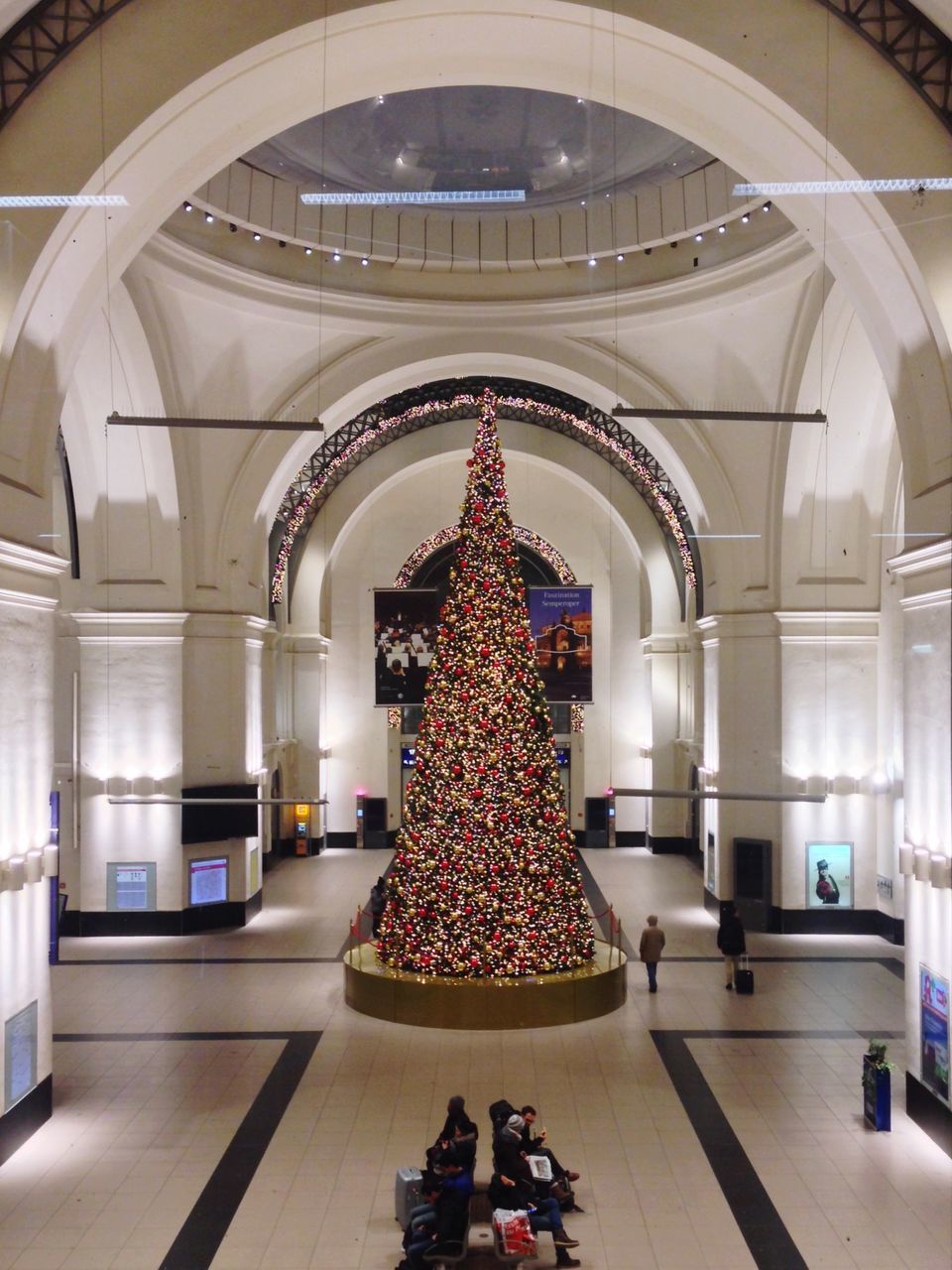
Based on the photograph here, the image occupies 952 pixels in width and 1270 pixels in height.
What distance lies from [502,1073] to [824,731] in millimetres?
8292

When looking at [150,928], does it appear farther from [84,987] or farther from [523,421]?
[523,421]

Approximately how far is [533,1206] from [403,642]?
49.8 feet

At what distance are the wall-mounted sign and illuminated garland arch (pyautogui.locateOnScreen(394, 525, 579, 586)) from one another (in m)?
18.6

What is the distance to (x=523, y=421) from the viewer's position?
25906mm

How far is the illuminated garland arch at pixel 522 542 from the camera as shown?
27422 mm

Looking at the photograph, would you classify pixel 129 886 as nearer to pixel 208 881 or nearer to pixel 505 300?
pixel 208 881

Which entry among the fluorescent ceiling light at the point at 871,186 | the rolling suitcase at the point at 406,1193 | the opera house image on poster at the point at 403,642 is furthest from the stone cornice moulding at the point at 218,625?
the rolling suitcase at the point at 406,1193

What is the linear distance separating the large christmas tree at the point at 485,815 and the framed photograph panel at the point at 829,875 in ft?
18.3

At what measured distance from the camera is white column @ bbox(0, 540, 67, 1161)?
8609 millimetres

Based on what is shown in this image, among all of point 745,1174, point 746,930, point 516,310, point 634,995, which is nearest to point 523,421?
point 516,310

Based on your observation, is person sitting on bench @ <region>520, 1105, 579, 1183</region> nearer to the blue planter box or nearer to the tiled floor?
the tiled floor

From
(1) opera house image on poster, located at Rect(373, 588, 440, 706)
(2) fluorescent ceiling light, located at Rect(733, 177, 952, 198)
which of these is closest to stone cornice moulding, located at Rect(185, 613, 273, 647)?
(1) opera house image on poster, located at Rect(373, 588, 440, 706)

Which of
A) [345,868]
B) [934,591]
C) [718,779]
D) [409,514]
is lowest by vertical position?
[345,868]

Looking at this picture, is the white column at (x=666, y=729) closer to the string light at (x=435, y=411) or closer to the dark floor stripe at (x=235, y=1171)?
the string light at (x=435, y=411)
